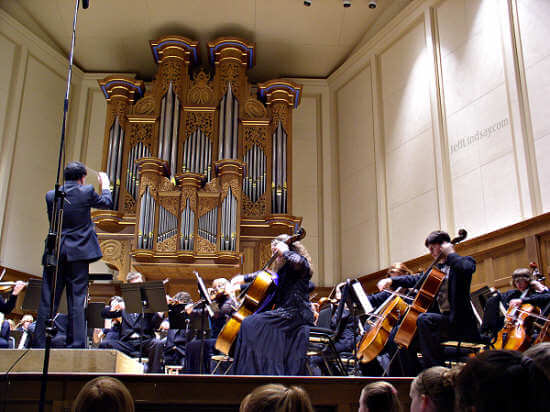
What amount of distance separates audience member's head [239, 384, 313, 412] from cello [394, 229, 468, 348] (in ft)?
9.38

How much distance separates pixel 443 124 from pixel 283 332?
530cm

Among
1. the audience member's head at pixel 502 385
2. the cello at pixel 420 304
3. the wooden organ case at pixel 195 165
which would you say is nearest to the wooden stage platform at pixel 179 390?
the cello at pixel 420 304

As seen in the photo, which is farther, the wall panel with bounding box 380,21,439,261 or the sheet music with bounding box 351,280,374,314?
the wall panel with bounding box 380,21,439,261

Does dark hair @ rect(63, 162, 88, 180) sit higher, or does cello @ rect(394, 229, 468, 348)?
dark hair @ rect(63, 162, 88, 180)

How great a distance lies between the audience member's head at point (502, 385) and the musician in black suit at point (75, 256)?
3.32 m

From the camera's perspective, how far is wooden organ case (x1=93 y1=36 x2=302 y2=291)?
30.9 ft

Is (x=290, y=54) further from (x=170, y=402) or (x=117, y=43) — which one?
(x=170, y=402)

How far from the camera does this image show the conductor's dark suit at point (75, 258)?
167 inches

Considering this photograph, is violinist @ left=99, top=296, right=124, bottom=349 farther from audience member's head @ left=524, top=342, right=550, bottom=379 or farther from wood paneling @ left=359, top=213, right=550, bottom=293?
audience member's head @ left=524, top=342, right=550, bottom=379

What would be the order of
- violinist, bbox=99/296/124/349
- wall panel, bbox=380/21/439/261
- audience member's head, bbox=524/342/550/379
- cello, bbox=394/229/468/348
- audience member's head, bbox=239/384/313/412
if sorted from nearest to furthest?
audience member's head, bbox=524/342/550/379, audience member's head, bbox=239/384/313/412, cello, bbox=394/229/468/348, violinist, bbox=99/296/124/349, wall panel, bbox=380/21/439/261

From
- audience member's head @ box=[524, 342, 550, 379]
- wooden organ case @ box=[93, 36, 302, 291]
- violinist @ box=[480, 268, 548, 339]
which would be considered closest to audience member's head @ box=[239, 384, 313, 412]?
audience member's head @ box=[524, 342, 550, 379]

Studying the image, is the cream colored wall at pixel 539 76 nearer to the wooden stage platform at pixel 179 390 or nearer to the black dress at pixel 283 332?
the black dress at pixel 283 332

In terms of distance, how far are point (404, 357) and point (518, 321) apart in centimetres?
130

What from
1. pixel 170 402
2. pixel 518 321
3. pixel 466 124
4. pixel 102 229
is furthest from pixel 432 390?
pixel 102 229
